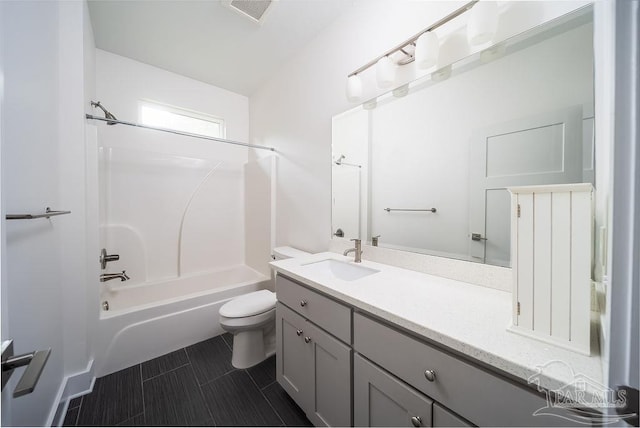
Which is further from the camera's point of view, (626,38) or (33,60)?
(33,60)

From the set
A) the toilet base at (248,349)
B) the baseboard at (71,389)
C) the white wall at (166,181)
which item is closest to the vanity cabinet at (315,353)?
the toilet base at (248,349)

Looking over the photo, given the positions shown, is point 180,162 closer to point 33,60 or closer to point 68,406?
point 33,60

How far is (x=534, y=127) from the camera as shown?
0.91 metres

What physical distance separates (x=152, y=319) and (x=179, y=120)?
2.18 meters

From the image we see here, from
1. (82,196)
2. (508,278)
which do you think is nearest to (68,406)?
(82,196)

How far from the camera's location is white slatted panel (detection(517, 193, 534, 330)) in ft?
2.09

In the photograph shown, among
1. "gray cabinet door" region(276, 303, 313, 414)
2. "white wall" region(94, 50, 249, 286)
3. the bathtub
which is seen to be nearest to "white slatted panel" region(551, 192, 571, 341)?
"gray cabinet door" region(276, 303, 313, 414)

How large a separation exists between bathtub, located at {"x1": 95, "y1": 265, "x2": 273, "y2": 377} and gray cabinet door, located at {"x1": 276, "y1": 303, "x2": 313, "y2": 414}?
1004 mm

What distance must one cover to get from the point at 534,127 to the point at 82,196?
8.20 feet

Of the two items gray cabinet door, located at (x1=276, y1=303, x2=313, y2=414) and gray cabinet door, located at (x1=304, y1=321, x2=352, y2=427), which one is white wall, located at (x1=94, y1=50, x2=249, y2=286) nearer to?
gray cabinet door, located at (x1=276, y1=303, x2=313, y2=414)

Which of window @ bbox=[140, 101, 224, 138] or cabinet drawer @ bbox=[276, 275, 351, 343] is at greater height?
window @ bbox=[140, 101, 224, 138]

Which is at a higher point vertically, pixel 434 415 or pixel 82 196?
pixel 82 196

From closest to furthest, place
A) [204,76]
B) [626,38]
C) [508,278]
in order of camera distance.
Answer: [626,38], [508,278], [204,76]

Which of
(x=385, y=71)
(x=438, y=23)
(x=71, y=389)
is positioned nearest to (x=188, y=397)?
(x=71, y=389)
